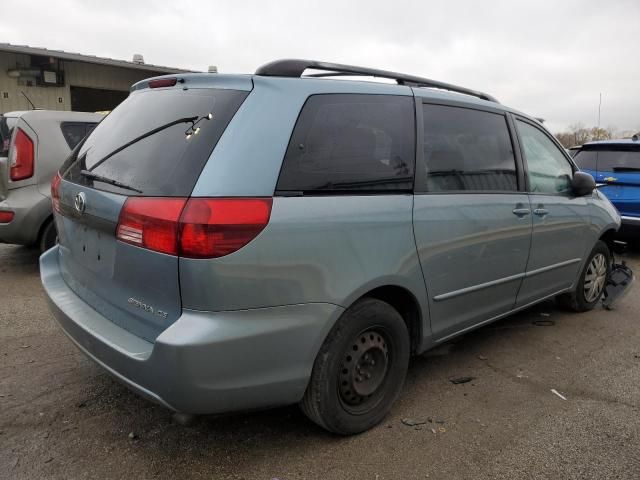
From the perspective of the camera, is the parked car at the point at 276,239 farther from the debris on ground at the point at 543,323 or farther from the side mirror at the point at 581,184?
the debris on ground at the point at 543,323

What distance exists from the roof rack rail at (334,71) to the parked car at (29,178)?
11.9 feet

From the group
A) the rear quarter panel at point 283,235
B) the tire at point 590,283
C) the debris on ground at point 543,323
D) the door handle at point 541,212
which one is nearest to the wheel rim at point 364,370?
the rear quarter panel at point 283,235

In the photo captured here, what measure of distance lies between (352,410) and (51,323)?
262 centimetres

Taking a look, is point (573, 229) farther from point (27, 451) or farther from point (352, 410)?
point (27, 451)

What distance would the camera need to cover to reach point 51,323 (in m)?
3.89

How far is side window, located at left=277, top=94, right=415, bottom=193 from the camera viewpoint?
222 centimetres

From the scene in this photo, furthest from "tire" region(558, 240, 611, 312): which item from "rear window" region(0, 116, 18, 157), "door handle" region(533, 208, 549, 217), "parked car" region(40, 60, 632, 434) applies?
"rear window" region(0, 116, 18, 157)

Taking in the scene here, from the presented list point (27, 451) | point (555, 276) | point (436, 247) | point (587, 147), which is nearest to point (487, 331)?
point (555, 276)

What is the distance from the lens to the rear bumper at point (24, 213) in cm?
488

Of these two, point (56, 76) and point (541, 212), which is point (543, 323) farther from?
point (56, 76)

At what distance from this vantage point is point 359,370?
251 cm

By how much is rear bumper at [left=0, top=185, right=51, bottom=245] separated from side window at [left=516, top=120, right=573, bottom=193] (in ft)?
14.3

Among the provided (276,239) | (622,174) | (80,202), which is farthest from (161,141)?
(622,174)

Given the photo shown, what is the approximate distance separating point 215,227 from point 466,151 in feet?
5.99
